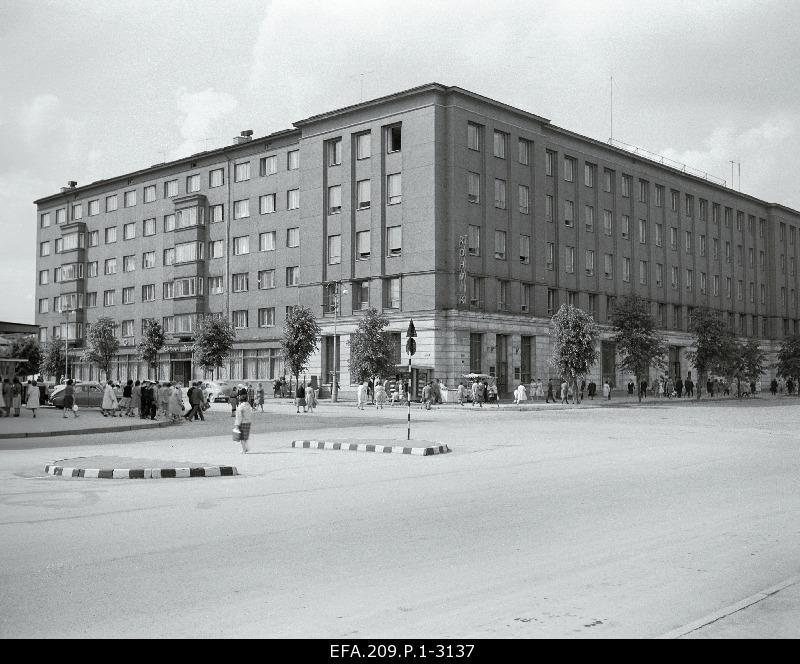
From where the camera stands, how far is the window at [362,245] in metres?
60.6

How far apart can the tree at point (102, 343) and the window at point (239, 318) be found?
13.6 m

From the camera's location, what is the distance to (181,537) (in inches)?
348

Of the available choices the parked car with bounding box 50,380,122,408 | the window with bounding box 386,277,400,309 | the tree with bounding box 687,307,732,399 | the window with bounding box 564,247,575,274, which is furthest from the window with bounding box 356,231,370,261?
the tree with bounding box 687,307,732,399

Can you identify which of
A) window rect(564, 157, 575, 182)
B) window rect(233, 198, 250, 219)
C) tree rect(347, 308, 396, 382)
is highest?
window rect(564, 157, 575, 182)

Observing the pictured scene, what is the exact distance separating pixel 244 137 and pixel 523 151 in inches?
1030

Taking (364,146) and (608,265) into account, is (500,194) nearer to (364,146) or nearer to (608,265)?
(364,146)

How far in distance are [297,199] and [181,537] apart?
60724mm

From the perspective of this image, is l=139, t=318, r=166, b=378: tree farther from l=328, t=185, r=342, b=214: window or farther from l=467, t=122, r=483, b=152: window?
l=467, t=122, r=483, b=152: window

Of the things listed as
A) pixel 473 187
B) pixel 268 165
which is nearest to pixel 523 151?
pixel 473 187

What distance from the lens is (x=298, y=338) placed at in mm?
59812

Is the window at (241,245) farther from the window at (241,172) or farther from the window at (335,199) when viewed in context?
the window at (335,199)

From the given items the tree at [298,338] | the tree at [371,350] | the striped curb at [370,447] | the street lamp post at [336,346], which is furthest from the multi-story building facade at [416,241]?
the striped curb at [370,447]

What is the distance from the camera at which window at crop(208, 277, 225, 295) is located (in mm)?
73812

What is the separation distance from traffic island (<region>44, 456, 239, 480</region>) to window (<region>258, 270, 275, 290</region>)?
5477 centimetres
